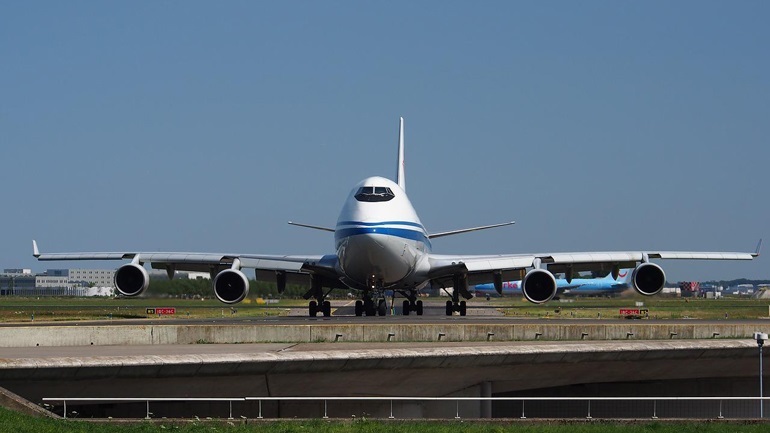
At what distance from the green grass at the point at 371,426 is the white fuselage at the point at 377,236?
66.6 ft

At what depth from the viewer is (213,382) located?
19.8 meters

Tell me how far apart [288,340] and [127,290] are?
50.1ft

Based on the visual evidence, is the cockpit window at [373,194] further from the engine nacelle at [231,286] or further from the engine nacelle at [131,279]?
the engine nacelle at [131,279]

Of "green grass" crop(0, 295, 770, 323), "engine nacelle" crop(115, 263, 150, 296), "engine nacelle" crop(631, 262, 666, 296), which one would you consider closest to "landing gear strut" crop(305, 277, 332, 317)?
"green grass" crop(0, 295, 770, 323)

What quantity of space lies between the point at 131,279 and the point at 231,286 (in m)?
3.65

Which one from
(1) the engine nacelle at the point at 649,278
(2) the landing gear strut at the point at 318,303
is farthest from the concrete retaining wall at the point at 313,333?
(2) the landing gear strut at the point at 318,303

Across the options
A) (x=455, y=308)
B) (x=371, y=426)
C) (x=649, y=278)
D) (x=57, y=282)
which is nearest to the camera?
(x=371, y=426)

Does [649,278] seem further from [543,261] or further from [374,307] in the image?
[374,307]

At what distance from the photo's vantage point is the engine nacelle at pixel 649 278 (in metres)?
41.4

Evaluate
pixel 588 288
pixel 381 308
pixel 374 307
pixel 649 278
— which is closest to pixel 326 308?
pixel 374 307

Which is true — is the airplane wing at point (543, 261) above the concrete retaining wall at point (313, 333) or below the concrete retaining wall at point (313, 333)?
above

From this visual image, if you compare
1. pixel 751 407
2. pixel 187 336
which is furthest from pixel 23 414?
pixel 751 407

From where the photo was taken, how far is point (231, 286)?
40469mm

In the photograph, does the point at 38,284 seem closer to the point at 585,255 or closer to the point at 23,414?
the point at 585,255
